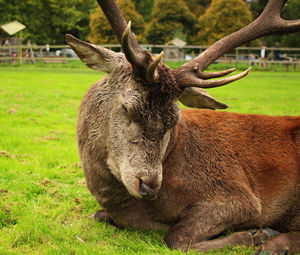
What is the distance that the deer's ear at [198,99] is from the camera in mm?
4367

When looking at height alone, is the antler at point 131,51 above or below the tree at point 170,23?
below

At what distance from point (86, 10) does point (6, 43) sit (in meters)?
21.3

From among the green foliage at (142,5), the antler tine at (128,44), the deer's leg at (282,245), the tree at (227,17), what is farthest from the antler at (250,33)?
the green foliage at (142,5)

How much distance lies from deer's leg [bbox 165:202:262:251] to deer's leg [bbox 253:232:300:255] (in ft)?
0.72

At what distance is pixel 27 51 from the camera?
137ft

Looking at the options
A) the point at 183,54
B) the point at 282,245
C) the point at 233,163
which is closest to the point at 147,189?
the point at 233,163

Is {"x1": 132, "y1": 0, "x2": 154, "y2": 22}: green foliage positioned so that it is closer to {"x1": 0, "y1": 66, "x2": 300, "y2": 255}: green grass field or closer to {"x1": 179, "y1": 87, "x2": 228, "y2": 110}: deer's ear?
{"x1": 0, "y1": 66, "x2": 300, "y2": 255}: green grass field

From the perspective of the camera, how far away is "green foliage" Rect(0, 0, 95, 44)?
2820cm

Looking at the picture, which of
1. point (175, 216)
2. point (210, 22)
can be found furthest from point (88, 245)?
point (210, 22)

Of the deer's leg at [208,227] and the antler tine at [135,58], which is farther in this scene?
the deer's leg at [208,227]

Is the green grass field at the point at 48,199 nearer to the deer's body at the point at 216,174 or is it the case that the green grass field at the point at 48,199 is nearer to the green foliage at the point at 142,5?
the deer's body at the point at 216,174

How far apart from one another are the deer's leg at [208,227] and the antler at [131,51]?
1627 millimetres

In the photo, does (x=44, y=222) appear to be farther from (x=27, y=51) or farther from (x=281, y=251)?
(x=27, y=51)

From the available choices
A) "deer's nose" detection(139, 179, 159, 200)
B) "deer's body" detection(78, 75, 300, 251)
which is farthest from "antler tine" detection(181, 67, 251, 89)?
"deer's nose" detection(139, 179, 159, 200)
